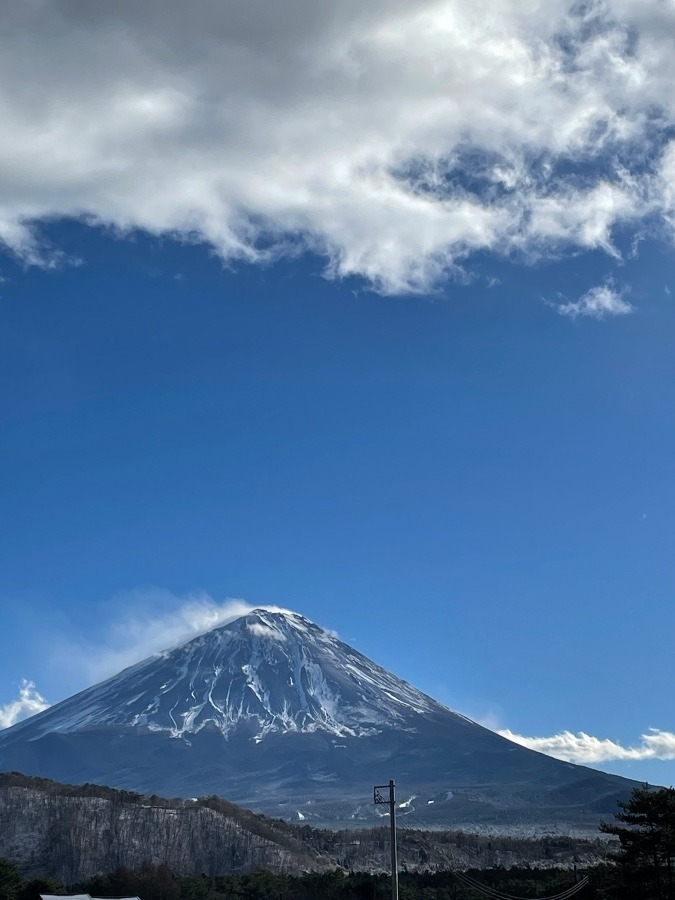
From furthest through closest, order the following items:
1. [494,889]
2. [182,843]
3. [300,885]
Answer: [182,843], [300,885], [494,889]

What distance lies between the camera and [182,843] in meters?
108

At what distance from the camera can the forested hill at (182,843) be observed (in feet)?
334

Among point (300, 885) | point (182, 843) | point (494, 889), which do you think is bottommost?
point (494, 889)

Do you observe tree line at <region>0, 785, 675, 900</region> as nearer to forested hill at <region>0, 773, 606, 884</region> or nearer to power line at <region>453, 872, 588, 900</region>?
power line at <region>453, 872, 588, 900</region>

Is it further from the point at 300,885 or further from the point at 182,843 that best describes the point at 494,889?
the point at 182,843

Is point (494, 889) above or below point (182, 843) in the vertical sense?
below

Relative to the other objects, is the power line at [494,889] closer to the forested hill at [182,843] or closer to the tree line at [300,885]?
the tree line at [300,885]

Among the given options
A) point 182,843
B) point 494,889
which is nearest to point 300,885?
point 494,889

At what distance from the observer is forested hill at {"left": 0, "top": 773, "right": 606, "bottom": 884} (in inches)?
4013

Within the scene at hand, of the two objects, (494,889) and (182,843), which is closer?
(494,889)

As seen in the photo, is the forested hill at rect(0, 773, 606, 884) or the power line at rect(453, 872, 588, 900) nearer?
the power line at rect(453, 872, 588, 900)

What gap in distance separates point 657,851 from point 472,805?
141 meters

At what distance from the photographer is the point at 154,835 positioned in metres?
108

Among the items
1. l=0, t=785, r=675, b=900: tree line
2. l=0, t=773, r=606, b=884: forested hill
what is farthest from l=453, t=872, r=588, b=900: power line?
l=0, t=773, r=606, b=884: forested hill
